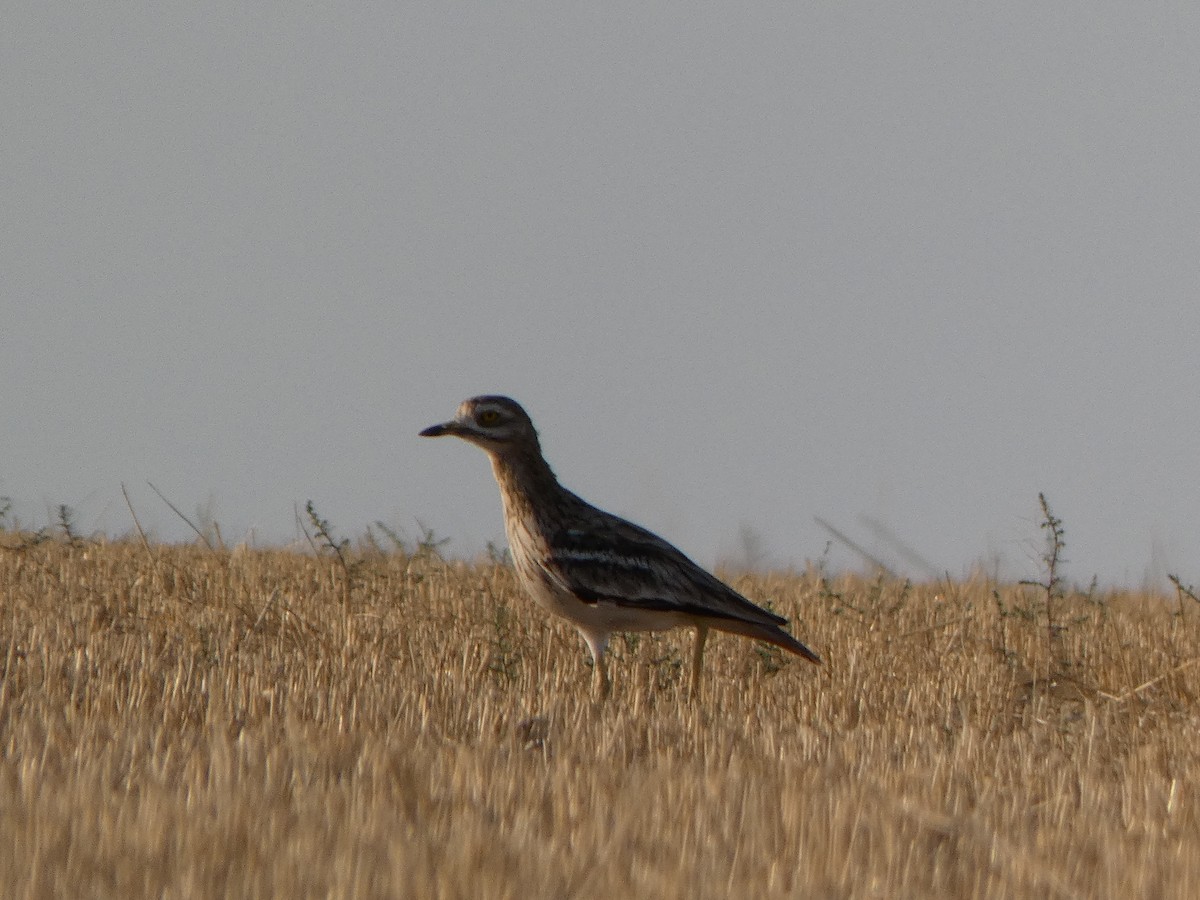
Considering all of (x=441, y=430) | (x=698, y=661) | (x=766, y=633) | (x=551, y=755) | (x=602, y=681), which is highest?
(x=441, y=430)

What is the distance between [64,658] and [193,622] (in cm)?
169

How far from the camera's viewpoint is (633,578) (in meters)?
8.13

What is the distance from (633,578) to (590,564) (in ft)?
0.79

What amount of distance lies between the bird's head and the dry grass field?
112 centimetres

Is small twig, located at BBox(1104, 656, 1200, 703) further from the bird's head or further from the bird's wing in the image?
the bird's head

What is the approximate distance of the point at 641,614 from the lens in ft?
26.9

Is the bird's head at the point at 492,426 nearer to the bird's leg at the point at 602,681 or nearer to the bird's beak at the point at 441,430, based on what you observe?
the bird's beak at the point at 441,430

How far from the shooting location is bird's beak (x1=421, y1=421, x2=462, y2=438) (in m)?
8.85

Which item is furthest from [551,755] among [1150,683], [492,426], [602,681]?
[1150,683]

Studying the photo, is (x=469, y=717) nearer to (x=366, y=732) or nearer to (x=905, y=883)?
(x=366, y=732)

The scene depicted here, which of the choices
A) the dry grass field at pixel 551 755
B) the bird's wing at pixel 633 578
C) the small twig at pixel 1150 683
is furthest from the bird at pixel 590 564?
the small twig at pixel 1150 683

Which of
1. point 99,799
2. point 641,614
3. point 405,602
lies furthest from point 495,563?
point 99,799

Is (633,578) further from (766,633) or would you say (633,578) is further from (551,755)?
(551,755)

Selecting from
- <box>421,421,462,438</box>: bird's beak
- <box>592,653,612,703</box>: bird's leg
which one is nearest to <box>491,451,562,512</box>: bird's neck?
<box>421,421,462,438</box>: bird's beak
